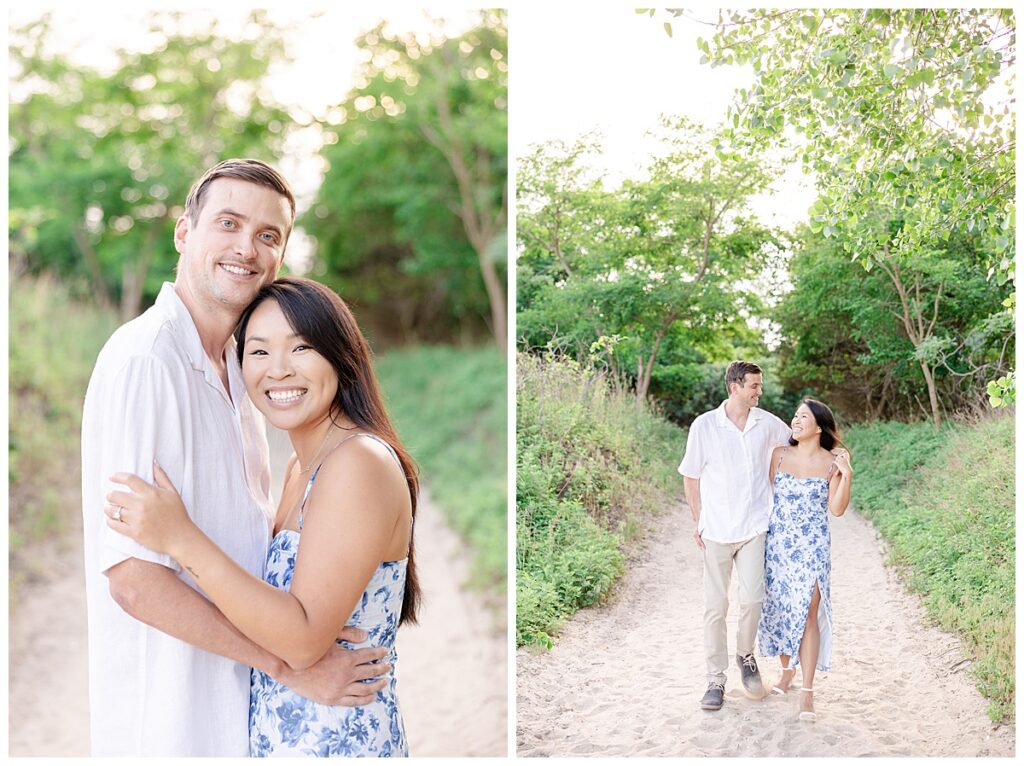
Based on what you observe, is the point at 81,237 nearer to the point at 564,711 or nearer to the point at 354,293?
the point at 354,293

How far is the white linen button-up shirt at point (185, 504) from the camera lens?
5.05ft

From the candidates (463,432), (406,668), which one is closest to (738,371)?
(406,668)

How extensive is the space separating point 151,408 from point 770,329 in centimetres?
158

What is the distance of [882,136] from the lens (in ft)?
7.82

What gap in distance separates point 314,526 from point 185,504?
0.81ft

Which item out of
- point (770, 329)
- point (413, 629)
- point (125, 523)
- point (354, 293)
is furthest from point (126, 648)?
point (354, 293)

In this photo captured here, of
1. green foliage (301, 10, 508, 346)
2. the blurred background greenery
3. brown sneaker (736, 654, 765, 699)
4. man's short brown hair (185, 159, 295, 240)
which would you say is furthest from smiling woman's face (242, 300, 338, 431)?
green foliage (301, 10, 508, 346)

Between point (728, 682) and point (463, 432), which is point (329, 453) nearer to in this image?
point (728, 682)

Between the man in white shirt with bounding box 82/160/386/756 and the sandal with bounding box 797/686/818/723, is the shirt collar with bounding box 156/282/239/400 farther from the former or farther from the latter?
the sandal with bounding box 797/686/818/723

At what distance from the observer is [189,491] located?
5.23ft

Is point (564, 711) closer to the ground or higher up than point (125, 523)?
closer to the ground

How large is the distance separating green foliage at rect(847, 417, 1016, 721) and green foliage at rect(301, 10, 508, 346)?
553 centimetres

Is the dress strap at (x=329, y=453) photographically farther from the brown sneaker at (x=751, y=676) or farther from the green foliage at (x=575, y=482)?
the brown sneaker at (x=751, y=676)

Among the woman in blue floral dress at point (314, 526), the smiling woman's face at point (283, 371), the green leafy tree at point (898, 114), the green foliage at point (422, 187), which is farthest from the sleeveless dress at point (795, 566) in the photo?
the green foliage at point (422, 187)
